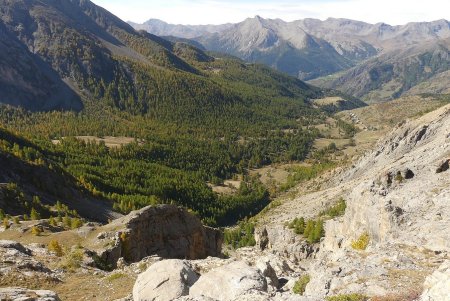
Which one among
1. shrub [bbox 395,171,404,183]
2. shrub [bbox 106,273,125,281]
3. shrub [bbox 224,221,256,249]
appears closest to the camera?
shrub [bbox 106,273,125,281]

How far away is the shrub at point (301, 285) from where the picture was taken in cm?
3207

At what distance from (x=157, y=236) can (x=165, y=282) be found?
37.9 m

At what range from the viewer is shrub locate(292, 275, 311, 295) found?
32069 millimetres

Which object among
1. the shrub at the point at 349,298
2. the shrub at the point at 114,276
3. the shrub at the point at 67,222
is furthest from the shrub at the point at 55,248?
the shrub at the point at 349,298

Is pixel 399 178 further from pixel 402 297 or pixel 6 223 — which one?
pixel 6 223

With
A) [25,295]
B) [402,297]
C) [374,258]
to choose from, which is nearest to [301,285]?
[374,258]

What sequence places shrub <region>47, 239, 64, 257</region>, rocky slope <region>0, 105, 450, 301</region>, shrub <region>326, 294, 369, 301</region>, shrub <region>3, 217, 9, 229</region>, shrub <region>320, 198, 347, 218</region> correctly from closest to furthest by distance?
shrub <region>326, 294, 369, 301</region>
rocky slope <region>0, 105, 450, 301</region>
shrub <region>47, 239, 64, 257</region>
shrub <region>3, 217, 9, 229</region>
shrub <region>320, 198, 347, 218</region>

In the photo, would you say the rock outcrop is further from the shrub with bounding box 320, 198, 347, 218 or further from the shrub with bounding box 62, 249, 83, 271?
the shrub with bounding box 62, 249, 83, 271

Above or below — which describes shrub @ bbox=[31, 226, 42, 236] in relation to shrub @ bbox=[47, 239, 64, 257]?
below

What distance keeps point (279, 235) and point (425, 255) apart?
88.0 metres

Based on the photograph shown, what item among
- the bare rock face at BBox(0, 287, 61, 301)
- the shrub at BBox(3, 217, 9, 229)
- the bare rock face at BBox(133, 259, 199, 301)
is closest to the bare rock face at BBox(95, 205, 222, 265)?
the shrub at BBox(3, 217, 9, 229)

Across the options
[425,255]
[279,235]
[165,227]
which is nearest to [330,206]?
[279,235]

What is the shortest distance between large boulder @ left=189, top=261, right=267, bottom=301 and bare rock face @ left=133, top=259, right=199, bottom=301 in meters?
1.41

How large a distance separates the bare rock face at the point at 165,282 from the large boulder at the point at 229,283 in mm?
1409
